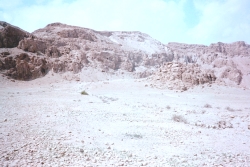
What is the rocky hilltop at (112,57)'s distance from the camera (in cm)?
2706

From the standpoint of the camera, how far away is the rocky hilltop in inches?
1065

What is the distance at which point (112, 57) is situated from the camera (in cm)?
4806

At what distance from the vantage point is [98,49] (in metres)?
49.0

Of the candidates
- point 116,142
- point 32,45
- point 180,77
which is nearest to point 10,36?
point 32,45

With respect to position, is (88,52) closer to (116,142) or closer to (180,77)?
(180,77)

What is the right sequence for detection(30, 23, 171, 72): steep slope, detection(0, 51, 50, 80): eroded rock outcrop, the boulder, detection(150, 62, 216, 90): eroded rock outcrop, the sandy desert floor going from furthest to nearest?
detection(30, 23, 171, 72): steep slope, the boulder, detection(0, 51, 50, 80): eroded rock outcrop, detection(150, 62, 216, 90): eroded rock outcrop, the sandy desert floor

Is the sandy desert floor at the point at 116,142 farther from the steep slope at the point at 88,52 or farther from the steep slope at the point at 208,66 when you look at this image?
the steep slope at the point at 88,52

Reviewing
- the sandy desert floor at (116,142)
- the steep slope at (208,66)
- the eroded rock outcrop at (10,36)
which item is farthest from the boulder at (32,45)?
the sandy desert floor at (116,142)

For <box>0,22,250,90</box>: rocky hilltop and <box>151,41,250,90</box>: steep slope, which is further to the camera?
<box>0,22,250,90</box>: rocky hilltop

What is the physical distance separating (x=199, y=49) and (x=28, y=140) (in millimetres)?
82531

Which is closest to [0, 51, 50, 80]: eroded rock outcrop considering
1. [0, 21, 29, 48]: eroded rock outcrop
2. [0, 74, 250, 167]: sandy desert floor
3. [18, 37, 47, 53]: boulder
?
[18, 37, 47, 53]: boulder

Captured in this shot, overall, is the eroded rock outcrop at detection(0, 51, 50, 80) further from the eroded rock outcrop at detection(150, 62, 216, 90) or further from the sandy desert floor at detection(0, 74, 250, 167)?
the sandy desert floor at detection(0, 74, 250, 167)

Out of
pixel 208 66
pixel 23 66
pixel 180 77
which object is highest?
pixel 208 66

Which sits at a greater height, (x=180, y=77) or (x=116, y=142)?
(x=180, y=77)
